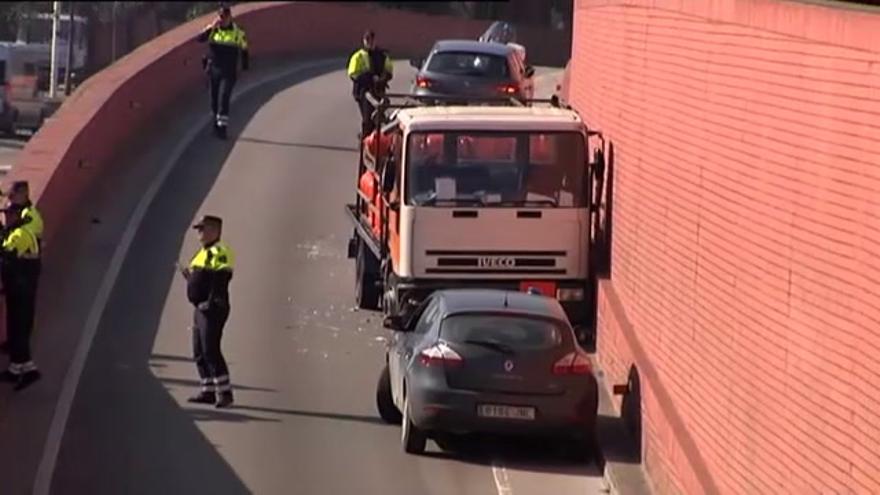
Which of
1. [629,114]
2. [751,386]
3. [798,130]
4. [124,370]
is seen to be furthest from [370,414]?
[798,130]

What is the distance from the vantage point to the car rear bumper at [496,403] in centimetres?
1727

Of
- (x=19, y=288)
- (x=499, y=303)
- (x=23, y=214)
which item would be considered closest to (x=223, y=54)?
(x=23, y=214)

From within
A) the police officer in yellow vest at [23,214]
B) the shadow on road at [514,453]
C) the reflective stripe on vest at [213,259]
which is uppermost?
the police officer in yellow vest at [23,214]

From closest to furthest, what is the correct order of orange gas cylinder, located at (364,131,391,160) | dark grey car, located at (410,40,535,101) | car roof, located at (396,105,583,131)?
1. car roof, located at (396,105,583,131)
2. orange gas cylinder, located at (364,131,391,160)
3. dark grey car, located at (410,40,535,101)

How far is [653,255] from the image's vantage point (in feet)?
60.8

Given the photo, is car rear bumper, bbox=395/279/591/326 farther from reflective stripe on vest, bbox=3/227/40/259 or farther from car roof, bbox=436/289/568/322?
reflective stripe on vest, bbox=3/227/40/259

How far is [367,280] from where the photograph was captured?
76.8 ft

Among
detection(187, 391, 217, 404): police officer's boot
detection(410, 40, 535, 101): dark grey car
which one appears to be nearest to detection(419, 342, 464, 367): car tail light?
detection(187, 391, 217, 404): police officer's boot

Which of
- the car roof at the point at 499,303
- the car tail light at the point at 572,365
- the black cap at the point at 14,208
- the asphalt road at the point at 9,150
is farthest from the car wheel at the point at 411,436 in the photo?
the asphalt road at the point at 9,150

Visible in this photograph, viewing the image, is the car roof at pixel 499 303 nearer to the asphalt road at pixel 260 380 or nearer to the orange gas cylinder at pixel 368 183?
the asphalt road at pixel 260 380

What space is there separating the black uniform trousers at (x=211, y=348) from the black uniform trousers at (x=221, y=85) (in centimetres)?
1377

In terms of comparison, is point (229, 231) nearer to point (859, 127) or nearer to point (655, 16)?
point (655, 16)

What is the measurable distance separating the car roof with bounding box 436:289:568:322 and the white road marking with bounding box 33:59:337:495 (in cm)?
356

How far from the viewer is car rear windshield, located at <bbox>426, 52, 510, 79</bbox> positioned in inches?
1284
